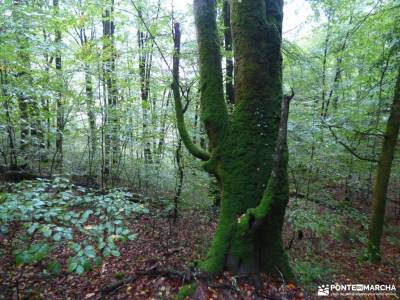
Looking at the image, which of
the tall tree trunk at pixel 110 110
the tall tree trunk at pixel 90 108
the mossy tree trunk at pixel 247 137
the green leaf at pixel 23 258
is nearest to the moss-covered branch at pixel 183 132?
the mossy tree trunk at pixel 247 137

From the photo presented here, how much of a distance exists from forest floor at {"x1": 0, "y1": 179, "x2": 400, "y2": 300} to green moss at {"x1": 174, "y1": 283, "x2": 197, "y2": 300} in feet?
0.44

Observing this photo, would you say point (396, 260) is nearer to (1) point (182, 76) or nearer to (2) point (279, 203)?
(2) point (279, 203)

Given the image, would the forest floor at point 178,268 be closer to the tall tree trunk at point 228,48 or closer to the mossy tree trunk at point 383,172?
the mossy tree trunk at point 383,172

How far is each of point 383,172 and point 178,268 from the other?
5379 millimetres

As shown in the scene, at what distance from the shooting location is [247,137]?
3.73 m

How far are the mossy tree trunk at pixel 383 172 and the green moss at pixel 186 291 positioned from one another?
5350mm

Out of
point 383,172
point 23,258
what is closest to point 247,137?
point 23,258

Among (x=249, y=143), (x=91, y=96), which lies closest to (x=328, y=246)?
(x=249, y=143)

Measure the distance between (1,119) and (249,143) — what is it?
557cm

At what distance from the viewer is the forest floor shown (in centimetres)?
326

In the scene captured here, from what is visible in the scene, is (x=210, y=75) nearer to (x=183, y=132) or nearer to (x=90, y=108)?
(x=183, y=132)

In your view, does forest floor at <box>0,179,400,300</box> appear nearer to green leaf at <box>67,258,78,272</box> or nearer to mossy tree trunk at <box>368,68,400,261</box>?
mossy tree trunk at <box>368,68,400,261</box>

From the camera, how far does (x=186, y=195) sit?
718 cm

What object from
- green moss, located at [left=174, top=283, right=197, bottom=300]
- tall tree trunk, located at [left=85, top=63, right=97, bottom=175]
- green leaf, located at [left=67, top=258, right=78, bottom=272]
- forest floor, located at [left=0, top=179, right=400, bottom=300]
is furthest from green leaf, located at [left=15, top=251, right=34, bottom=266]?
tall tree trunk, located at [left=85, top=63, right=97, bottom=175]
